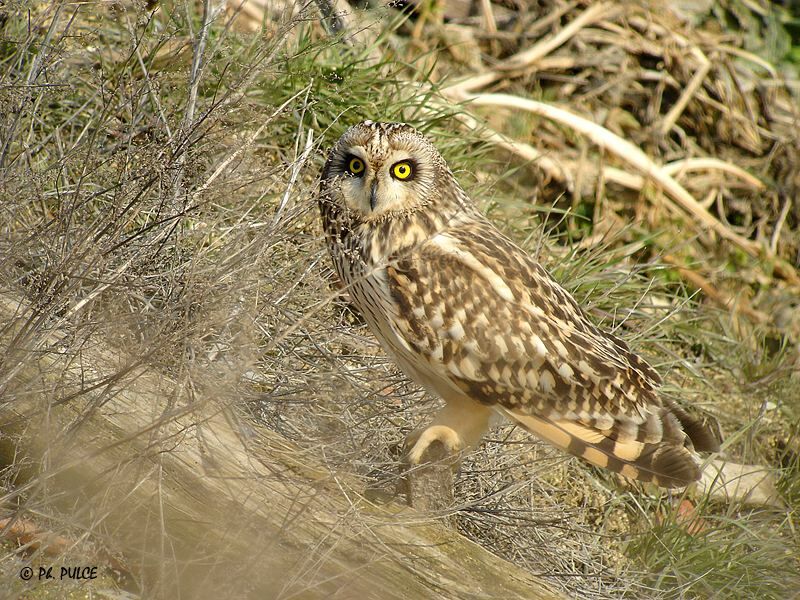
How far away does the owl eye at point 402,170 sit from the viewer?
341 cm

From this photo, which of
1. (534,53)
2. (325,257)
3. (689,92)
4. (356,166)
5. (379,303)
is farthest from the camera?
(689,92)

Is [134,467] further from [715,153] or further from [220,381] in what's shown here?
[715,153]

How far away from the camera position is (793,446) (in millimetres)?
5031

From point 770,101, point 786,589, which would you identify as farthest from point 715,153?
point 786,589

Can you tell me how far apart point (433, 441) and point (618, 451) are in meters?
0.64

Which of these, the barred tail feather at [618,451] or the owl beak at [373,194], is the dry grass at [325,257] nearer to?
the owl beak at [373,194]

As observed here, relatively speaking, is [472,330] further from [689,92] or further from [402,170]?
[689,92]

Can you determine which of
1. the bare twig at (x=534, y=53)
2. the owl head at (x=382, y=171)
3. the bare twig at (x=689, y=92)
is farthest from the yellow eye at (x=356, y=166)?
the bare twig at (x=689, y=92)

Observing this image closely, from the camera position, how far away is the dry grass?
2.69 m

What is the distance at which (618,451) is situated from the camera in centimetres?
331

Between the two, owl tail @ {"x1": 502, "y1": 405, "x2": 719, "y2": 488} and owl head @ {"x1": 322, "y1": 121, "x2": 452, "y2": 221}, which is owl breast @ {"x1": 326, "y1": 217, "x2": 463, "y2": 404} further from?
owl tail @ {"x1": 502, "y1": 405, "x2": 719, "y2": 488}

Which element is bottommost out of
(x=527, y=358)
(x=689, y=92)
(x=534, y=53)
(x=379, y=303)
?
(x=527, y=358)

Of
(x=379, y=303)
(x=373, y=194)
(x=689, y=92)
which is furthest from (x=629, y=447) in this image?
(x=689, y=92)

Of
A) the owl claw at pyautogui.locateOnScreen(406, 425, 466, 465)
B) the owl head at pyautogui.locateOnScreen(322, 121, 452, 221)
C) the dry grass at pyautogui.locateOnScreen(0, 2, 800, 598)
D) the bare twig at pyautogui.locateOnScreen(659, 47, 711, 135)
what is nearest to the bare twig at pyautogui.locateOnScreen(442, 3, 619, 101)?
the dry grass at pyautogui.locateOnScreen(0, 2, 800, 598)
